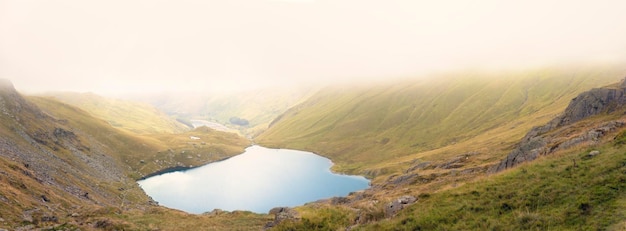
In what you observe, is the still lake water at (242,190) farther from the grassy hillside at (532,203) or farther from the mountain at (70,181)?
the grassy hillside at (532,203)

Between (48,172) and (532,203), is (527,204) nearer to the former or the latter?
(532,203)

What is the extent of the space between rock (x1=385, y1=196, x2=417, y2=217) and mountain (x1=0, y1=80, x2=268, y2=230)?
2475 cm

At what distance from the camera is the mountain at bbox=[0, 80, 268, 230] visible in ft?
142

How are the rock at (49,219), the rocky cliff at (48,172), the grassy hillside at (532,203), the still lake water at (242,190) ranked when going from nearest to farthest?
1. the grassy hillside at (532,203)
2. the rock at (49,219)
3. the rocky cliff at (48,172)
4. the still lake water at (242,190)

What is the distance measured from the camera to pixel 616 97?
75.9 m

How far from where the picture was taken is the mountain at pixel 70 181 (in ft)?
142

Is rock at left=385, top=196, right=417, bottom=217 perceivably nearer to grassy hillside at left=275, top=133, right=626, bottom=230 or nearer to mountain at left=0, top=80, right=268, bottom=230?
grassy hillside at left=275, top=133, right=626, bottom=230

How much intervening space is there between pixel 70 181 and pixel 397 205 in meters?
93.7

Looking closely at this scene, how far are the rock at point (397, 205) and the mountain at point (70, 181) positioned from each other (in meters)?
24.7

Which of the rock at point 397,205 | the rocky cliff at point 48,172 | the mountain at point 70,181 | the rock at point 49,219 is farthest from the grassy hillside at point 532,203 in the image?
the rocky cliff at point 48,172

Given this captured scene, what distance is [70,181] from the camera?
89375 millimetres

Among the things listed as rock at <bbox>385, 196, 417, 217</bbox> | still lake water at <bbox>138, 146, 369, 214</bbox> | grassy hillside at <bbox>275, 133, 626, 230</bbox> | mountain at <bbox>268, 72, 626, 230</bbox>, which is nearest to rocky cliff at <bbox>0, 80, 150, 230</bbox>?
still lake water at <bbox>138, 146, 369, 214</bbox>

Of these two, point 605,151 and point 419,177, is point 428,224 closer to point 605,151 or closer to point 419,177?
point 605,151

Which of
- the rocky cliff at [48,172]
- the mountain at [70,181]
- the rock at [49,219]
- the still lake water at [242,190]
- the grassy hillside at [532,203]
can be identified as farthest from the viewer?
the still lake water at [242,190]
